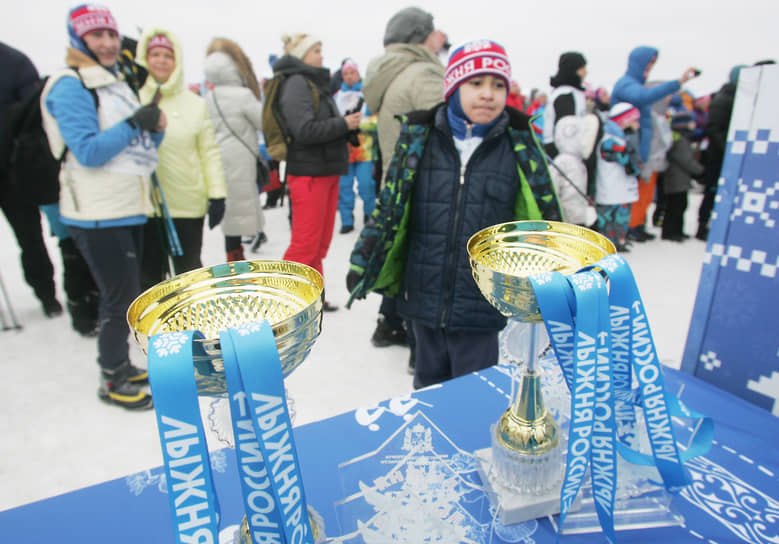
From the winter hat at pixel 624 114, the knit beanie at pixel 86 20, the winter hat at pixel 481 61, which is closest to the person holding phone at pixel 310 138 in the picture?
the knit beanie at pixel 86 20

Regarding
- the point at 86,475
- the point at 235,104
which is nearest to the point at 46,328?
the point at 86,475

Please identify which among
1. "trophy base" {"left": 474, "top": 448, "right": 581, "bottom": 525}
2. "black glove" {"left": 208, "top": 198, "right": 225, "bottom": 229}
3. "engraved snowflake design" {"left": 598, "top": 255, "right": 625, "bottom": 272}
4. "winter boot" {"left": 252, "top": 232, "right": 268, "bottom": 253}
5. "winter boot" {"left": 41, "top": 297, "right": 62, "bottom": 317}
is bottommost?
"winter boot" {"left": 41, "top": 297, "right": 62, "bottom": 317}

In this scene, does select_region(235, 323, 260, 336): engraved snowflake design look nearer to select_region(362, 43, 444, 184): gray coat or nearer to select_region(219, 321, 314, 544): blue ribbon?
select_region(219, 321, 314, 544): blue ribbon

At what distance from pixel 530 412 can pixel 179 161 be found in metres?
1.99

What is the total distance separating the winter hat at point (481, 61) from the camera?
1187 mm

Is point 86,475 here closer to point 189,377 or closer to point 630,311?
point 189,377

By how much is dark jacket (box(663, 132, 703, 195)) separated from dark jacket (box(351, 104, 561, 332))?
135 inches

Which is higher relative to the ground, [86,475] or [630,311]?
[630,311]

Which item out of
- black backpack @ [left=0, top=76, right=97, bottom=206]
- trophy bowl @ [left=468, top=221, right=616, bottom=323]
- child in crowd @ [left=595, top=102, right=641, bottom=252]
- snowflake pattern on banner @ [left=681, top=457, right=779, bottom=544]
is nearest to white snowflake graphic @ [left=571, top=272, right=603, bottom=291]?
trophy bowl @ [left=468, top=221, right=616, bottom=323]

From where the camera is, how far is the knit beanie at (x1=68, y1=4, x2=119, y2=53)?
4.95 ft

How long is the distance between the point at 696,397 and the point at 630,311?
1.87 ft

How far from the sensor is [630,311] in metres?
0.60

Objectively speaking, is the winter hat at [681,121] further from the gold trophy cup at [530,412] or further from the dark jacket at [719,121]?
the gold trophy cup at [530,412]

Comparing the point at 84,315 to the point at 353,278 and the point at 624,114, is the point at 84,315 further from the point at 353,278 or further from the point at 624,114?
the point at 624,114
